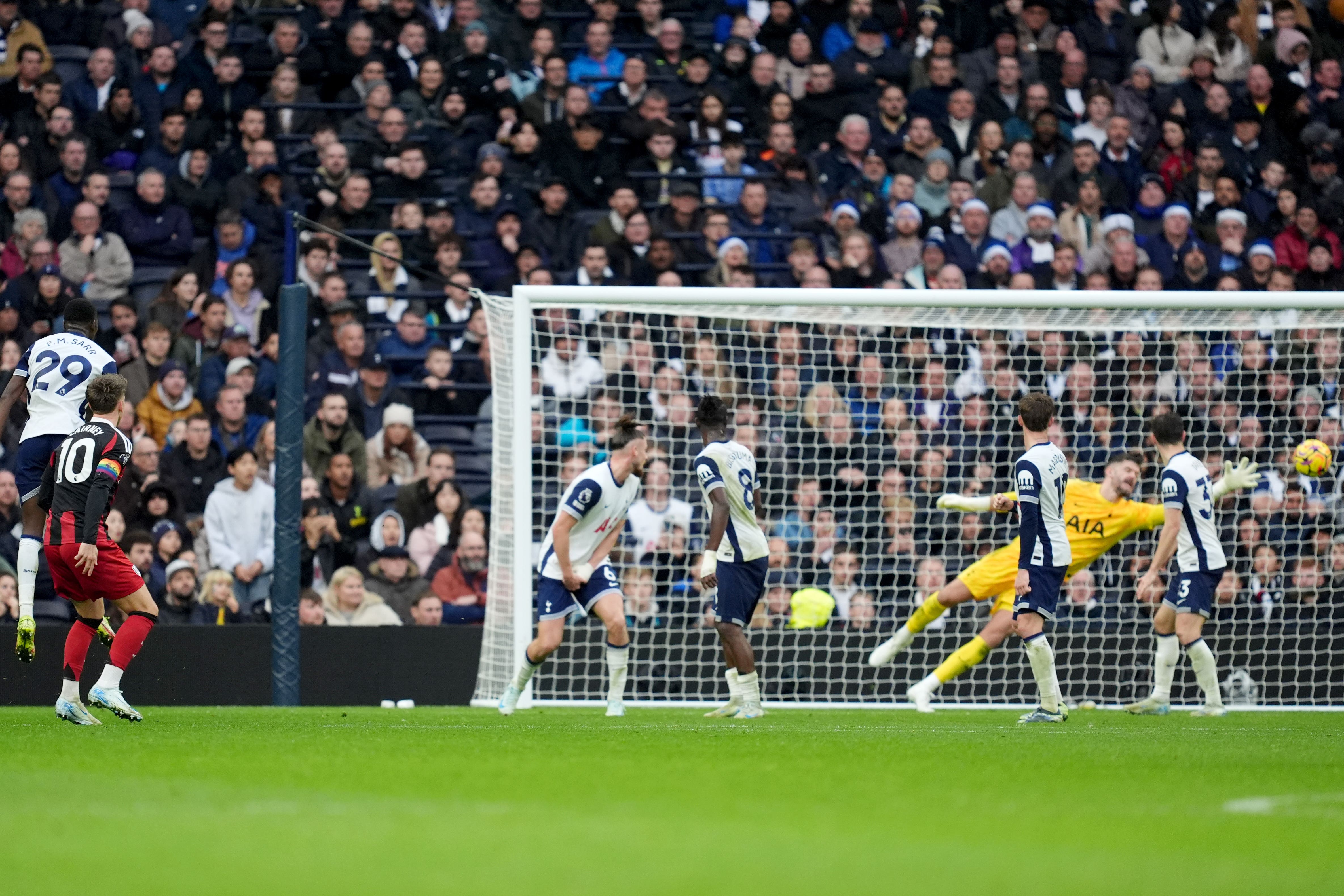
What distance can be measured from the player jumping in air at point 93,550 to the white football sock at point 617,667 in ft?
10.5

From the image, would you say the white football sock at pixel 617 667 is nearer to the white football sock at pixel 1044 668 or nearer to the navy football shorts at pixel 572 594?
the navy football shorts at pixel 572 594

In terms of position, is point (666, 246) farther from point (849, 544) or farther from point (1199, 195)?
point (1199, 195)

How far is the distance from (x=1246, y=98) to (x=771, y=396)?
734 centimetres

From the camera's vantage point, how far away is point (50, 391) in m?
9.80

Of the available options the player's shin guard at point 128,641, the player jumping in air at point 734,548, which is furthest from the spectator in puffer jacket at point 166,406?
the player jumping in air at point 734,548

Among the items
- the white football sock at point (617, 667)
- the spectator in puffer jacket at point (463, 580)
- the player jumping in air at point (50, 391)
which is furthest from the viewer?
the spectator in puffer jacket at point (463, 580)

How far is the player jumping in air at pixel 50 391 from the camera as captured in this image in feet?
31.7

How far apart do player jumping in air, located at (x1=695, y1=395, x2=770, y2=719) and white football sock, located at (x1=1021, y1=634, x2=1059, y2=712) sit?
175 centimetres

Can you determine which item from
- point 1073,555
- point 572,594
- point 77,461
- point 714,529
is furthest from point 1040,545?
point 77,461

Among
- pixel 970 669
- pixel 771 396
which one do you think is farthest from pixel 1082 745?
pixel 771 396

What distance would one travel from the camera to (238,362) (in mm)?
14703

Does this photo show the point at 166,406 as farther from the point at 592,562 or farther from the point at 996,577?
the point at 996,577

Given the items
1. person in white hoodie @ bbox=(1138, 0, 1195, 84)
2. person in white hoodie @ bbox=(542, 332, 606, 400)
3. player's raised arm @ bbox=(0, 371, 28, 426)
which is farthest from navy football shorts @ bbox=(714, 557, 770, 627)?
person in white hoodie @ bbox=(1138, 0, 1195, 84)

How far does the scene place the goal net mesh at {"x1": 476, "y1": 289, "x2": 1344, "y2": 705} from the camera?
13219 mm
